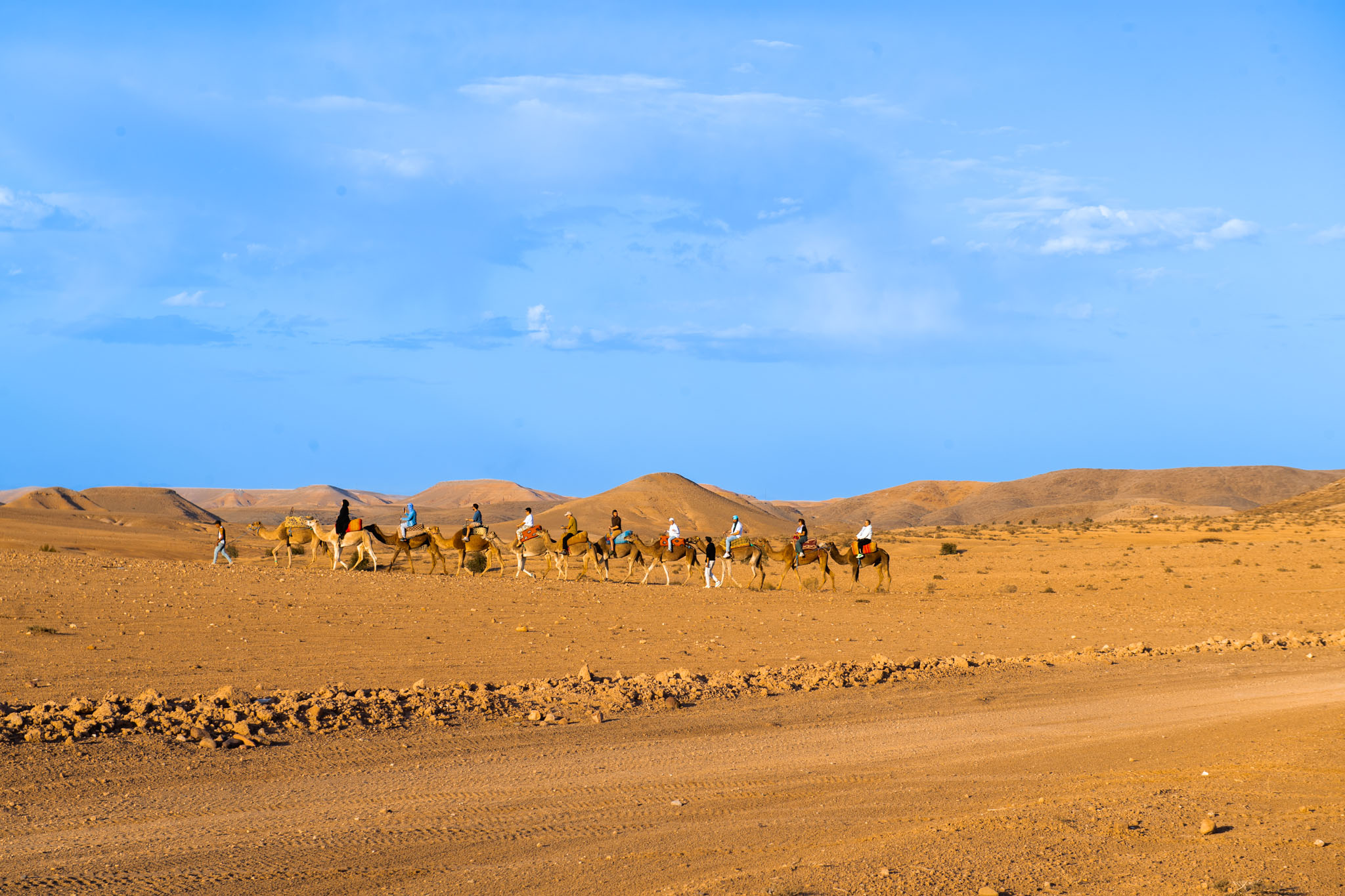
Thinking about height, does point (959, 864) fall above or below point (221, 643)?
below

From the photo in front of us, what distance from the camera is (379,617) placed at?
73.7 feet

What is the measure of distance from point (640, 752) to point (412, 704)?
3167mm

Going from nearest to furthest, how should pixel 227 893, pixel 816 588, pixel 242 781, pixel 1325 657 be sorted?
1. pixel 227 893
2. pixel 242 781
3. pixel 1325 657
4. pixel 816 588

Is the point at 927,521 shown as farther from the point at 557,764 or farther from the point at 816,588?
the point at 557,764

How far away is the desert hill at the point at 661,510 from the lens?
90562 mm

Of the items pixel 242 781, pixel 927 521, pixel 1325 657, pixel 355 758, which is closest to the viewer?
pixel 242 781

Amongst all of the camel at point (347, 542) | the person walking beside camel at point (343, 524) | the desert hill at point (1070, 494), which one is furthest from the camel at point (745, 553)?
the desert hill at point (1070, 494)

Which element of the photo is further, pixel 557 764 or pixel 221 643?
pixel 221 643

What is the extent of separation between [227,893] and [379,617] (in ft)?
51.8

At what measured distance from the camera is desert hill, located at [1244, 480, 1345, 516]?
96.1 metres

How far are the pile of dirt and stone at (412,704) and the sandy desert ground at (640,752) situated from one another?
5 centimetres

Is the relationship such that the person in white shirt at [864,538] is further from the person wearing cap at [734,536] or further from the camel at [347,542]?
the camel at [347,542]

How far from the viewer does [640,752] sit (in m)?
11.3

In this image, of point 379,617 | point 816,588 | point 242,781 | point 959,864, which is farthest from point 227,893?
point 816,588
